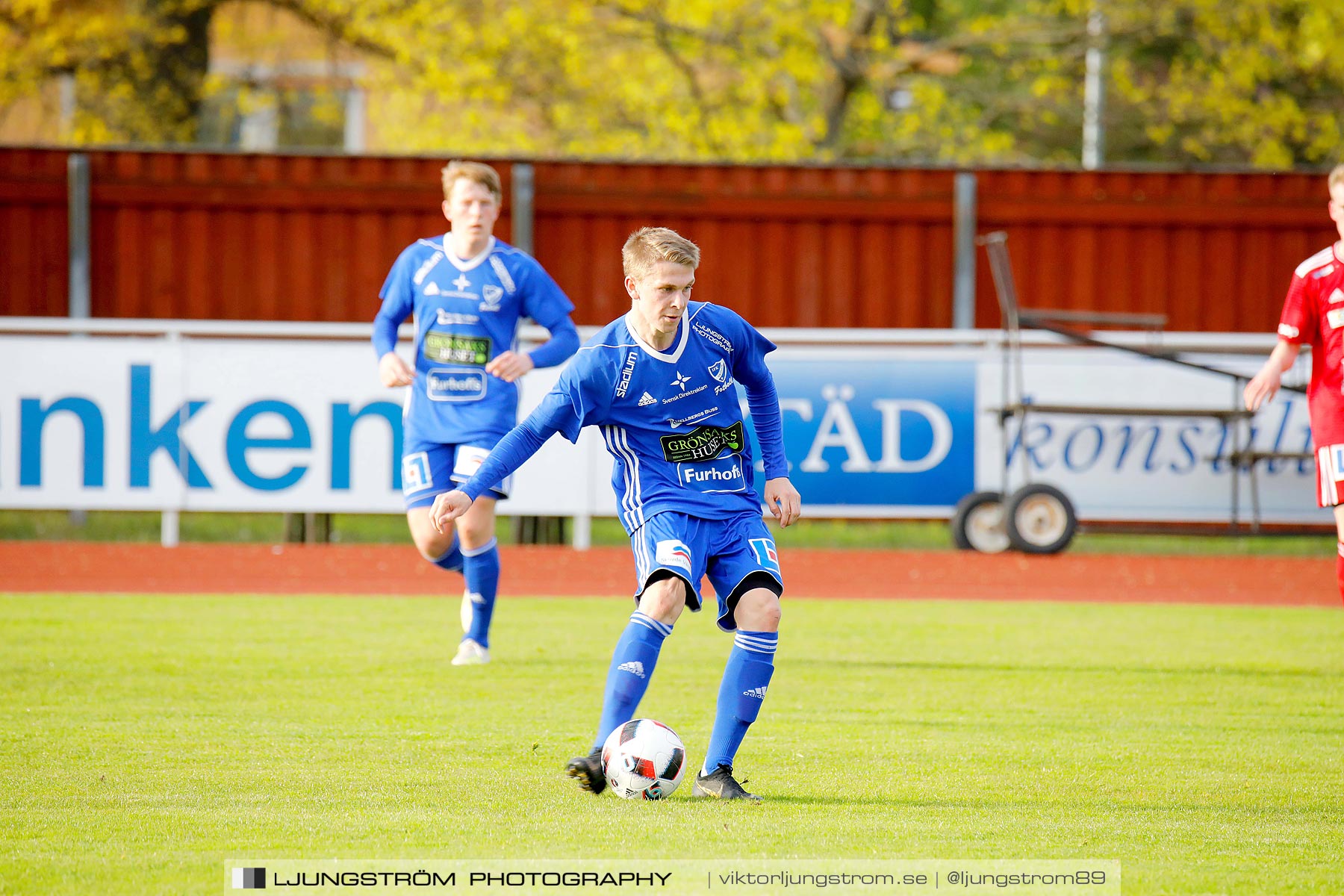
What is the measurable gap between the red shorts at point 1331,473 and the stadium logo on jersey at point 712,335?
2.74 metres

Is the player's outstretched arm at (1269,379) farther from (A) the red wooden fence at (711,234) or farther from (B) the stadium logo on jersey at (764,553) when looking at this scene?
(A) the red wooden fence at (711,234)

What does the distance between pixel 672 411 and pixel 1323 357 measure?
3.05 metres

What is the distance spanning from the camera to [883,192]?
51.2 feet

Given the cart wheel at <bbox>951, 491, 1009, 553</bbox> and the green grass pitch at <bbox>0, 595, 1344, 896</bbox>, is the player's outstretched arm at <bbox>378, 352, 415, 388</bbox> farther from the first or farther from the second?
the cart wheel at <bbox>951, 491, 1009, 553</bbox>

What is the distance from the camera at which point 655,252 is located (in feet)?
15.4

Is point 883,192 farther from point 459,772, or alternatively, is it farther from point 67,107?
point 67,107

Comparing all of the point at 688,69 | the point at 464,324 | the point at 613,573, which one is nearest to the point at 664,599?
the point at 464,324

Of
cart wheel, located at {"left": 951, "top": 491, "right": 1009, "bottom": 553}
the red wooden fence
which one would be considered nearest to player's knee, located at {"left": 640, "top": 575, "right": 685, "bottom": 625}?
cart wheel, located at {"left": 951, "top": 491, "right": 1009, "bottom": 553}

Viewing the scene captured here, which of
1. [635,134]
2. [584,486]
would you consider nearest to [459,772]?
[584,486]

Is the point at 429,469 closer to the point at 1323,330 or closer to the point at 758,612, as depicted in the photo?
the point at 758,612

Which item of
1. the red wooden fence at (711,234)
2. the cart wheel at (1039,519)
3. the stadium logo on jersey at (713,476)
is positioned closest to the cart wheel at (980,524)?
the cart wheel at (1039,519)

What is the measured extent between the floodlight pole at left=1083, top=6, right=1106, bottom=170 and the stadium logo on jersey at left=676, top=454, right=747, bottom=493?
18.9 meters

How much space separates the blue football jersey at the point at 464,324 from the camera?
745 cm

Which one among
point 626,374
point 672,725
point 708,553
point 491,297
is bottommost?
point 672,725
